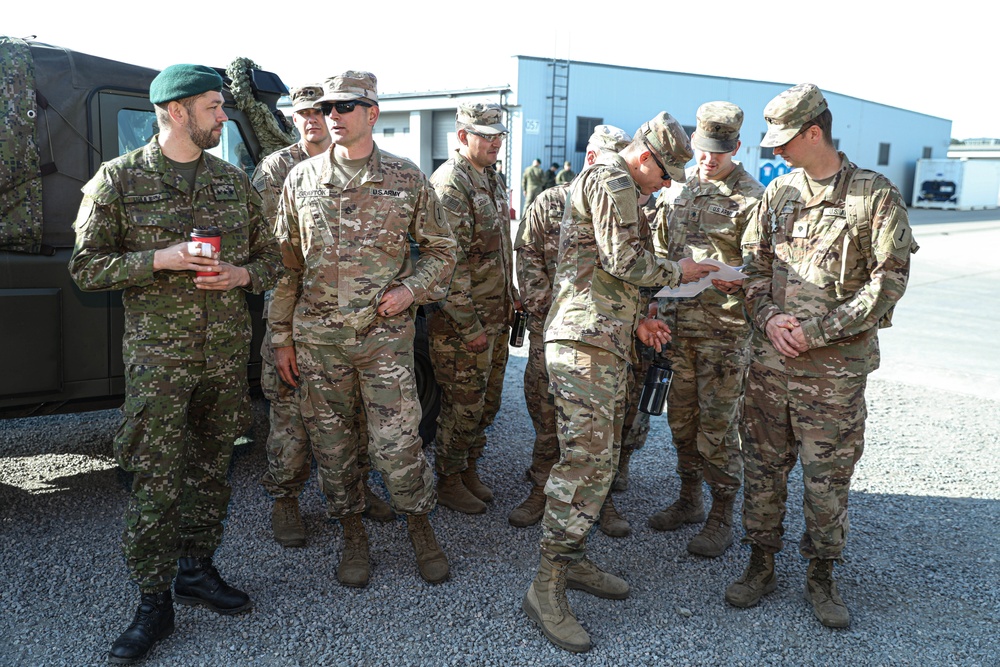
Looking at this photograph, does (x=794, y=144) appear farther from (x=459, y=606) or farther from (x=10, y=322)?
(x=10, y=322)

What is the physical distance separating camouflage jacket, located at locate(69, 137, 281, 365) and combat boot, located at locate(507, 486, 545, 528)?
1.74 m

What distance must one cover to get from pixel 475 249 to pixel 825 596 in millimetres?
2310

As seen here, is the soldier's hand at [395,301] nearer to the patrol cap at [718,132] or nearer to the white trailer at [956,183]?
the patrol cap at [718,132]

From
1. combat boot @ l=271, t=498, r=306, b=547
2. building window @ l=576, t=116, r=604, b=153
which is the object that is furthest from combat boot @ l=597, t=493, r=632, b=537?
building window @ l=576, t=116, r=604, b=153

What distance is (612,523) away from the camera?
4.03 meters

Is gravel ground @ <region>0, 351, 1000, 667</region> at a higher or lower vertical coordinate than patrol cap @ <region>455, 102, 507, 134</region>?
lower

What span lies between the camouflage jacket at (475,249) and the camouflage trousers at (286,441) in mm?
795

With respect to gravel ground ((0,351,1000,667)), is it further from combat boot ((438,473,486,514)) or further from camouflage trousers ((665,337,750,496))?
camouflage trousers ((665,337,750,496))

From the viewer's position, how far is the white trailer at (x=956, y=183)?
3394cm

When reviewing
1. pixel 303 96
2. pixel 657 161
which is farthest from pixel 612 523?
pixel 303 96

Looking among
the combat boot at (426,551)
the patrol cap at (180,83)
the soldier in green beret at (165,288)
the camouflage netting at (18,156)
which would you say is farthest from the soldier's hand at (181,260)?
the combat boot at (426,551)

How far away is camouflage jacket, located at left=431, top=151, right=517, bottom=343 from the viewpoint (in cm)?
407

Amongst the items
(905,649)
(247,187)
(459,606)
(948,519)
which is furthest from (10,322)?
(948,519)

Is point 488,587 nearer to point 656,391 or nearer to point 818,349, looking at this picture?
point 656,391
